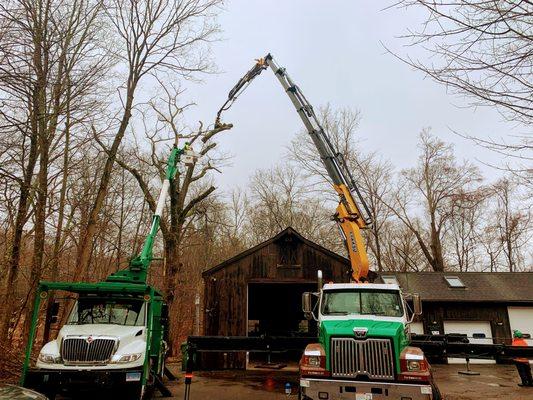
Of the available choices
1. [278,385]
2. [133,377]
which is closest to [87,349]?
[133,377]

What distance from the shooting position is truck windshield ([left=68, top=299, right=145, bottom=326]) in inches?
400

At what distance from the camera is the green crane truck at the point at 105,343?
337 inches

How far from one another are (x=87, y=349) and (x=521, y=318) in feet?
78.3

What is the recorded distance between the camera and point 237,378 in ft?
51.8

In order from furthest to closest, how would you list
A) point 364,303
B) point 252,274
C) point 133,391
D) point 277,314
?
point 277,314
point 252,274
point 364,303
point 133,391

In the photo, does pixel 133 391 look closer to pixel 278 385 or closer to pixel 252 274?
pixel 278 385

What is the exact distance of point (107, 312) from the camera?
1032 cm

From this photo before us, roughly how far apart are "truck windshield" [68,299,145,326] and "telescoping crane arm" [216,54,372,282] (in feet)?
20.4

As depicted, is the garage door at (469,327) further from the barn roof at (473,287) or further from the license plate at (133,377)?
the license plate at (133,377)

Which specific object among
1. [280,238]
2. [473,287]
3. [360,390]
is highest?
[280,238]

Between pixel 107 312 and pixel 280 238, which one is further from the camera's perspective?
pixel 280 238

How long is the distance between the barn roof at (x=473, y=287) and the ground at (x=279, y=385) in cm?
530

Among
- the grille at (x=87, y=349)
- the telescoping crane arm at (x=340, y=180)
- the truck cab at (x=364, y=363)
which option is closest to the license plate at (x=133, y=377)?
the grille at (x=87, y=349)

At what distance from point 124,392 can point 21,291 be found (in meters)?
15.7
